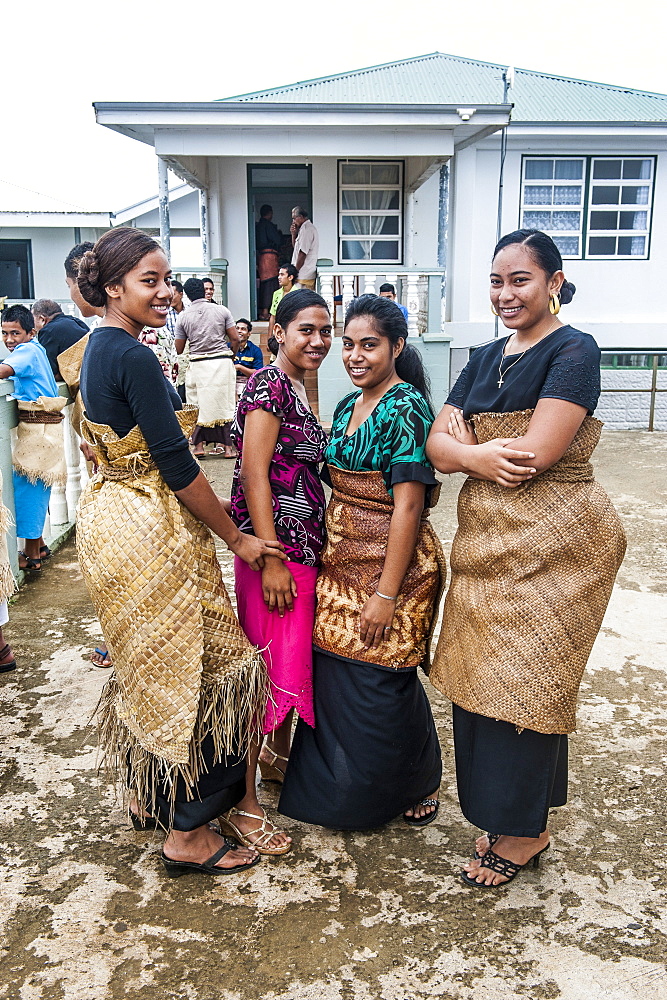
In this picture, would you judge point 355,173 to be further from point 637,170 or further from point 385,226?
point 637,170

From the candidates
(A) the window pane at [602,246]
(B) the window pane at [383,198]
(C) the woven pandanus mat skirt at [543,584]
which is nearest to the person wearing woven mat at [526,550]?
(C) the woven pandanus mat skirt at [543,584]

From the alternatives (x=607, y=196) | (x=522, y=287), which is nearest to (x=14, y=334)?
(x=522, y=287)

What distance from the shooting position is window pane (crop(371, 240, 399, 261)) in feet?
41.2

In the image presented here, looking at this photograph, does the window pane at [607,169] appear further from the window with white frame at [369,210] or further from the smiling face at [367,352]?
the smiling face at [367,352]

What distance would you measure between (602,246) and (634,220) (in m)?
0.64

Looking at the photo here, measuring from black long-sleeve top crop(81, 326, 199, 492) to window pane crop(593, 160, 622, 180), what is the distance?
1263cm

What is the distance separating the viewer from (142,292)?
2285 mm

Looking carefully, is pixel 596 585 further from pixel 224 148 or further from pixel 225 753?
pixel 224 148

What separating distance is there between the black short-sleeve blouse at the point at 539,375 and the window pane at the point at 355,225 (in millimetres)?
10565

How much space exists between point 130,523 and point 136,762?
0.72 metres

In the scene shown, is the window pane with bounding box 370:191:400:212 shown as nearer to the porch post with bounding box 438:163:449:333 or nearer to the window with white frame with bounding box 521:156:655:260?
the porch post with bounding box 438:163:449:333

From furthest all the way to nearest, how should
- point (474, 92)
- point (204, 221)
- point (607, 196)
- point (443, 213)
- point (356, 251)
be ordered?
point (474, 92), point (607, 196), point (356, 251), point (204, 221), point (443, 213)

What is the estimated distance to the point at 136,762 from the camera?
95.4 inches

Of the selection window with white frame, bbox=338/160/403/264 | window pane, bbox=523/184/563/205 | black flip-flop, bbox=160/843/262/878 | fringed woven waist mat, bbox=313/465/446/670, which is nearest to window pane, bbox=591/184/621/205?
window pane, bbox=523/184/563/205
